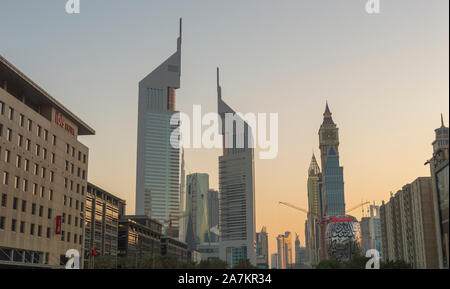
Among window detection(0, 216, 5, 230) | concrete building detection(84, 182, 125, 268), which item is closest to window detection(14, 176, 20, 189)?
window detection(0, 216, 5, 230)

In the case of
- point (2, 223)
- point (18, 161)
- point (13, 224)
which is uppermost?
point (18, 161)

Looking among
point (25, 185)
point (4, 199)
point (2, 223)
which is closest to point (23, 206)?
point (25, 185)

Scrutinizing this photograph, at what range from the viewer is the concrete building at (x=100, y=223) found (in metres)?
157

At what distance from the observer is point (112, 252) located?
7023 inches

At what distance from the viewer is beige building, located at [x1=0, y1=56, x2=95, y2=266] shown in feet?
274

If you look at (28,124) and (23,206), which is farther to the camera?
(28,124)

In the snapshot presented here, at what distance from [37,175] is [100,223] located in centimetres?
7690

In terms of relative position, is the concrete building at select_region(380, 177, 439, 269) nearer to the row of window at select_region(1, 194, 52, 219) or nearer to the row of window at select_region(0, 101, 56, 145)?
the row of window at select_region(1, 194, 52, 219)

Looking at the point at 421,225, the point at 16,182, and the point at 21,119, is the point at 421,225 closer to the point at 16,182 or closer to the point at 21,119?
the point at 16,182

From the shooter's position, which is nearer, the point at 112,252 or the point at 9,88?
the point at 9,88

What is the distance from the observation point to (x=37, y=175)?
94438mm
